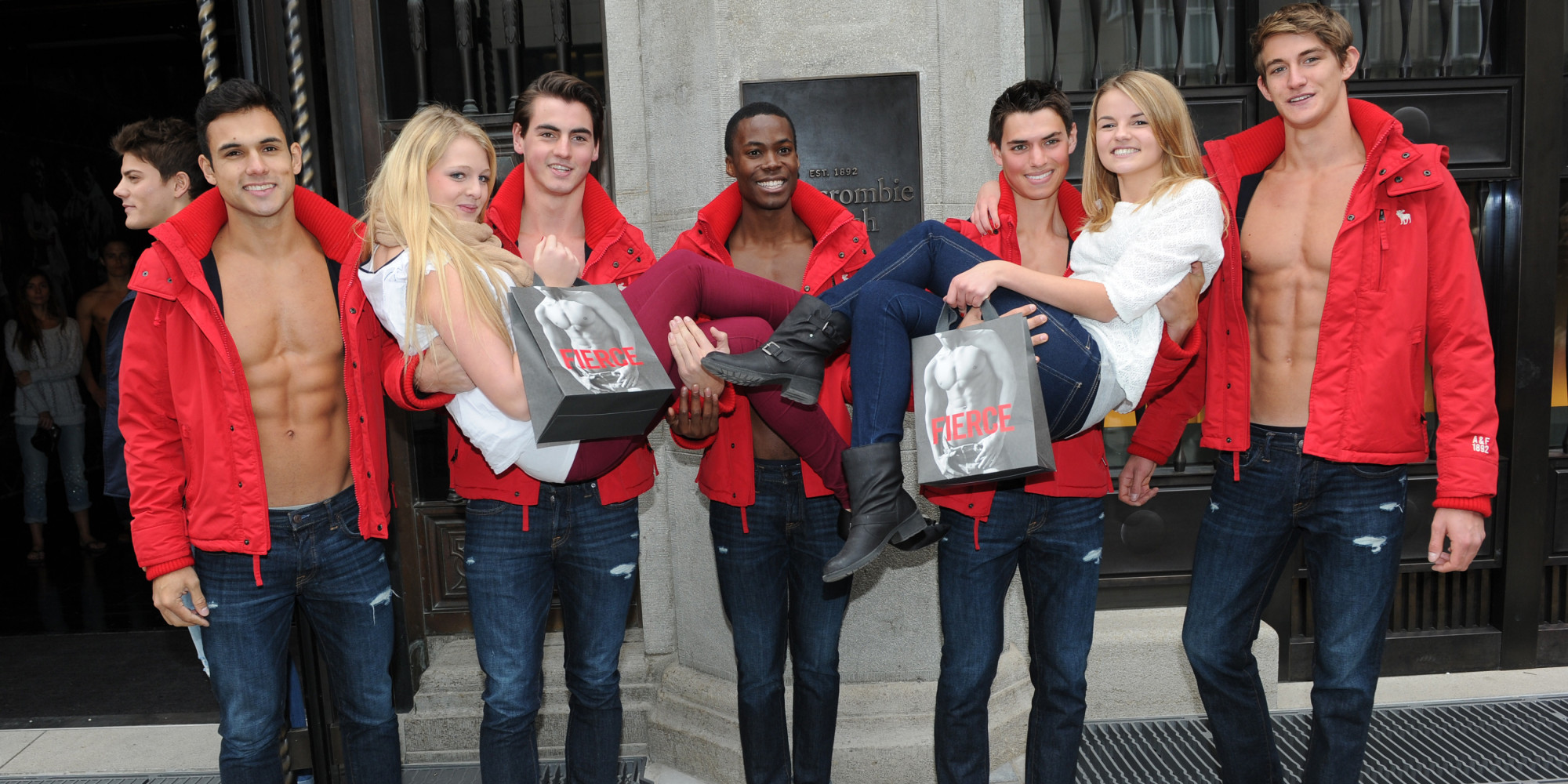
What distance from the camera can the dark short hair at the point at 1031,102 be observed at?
116 inches

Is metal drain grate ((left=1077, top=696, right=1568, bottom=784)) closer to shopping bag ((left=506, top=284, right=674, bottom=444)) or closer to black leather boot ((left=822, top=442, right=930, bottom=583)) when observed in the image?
black leather boot ((left=822, top=442, right=930, bottom=583))

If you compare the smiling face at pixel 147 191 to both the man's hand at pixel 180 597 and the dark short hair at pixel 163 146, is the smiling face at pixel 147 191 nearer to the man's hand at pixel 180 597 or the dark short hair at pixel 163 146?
the dark short hair at pixel 163 146

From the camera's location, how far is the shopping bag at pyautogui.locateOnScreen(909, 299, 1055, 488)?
2463 mm

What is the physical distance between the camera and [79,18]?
887 cm

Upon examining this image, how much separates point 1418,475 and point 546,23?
4.75 meters

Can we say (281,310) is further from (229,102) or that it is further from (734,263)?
(734,263)

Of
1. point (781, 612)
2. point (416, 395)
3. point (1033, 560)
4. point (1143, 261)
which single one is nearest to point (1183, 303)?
point (1143, 261)

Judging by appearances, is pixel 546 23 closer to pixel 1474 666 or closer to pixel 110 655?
pixel 110 655

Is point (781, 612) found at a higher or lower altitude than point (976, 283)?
lower

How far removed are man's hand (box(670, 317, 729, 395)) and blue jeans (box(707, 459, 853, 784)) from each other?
1.44 feet

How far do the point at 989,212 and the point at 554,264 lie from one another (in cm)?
132

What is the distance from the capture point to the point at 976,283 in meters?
2.61

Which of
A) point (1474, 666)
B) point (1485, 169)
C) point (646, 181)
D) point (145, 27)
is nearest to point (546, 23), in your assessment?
point (646, 181)

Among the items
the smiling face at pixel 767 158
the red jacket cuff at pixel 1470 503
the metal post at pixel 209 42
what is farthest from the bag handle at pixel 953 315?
the metal post at pixel 209 42
